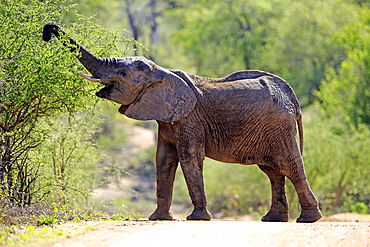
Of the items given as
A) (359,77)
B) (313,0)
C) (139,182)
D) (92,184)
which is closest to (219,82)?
(92,184)

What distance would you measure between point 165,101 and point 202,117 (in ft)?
2.06

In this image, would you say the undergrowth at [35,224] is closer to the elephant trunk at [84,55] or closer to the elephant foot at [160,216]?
the elephant foot at [160,216]

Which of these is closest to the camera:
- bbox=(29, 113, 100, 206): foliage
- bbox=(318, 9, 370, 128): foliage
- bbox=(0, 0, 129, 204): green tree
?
bbox=(0, 0, 129, 204): green tree

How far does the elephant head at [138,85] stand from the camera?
10.5 metres

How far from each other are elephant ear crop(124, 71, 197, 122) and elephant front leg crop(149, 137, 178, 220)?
25.0 inches

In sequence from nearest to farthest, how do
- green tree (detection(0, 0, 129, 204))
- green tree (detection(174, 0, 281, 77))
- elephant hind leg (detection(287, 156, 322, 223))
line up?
green tree (detection(0, 0, 129, 204)), elephant hind leg (detection(287, 156, 322, 223)), green tree (detection(174, 0, 281, 77))

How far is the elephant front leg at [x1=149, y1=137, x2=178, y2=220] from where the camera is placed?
11.0 m

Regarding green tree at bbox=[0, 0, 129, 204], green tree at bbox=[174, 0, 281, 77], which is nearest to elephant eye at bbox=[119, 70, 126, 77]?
green tree at bbox=[0, 0, 129, 204]

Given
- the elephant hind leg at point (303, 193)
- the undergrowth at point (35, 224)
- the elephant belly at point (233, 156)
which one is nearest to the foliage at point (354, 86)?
the elephant hind leg at point (303, 193)

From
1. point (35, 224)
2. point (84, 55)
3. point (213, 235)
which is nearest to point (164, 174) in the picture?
point (84, 55)

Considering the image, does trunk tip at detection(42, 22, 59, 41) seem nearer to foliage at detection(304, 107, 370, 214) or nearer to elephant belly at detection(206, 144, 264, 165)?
elephant belly at detection(206, 144, 264, 165)

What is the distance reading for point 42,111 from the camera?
36.7 feet

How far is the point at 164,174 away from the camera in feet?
36.3

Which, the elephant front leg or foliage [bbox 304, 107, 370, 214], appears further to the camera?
foliage [bbox 304, 107, 370, 214]
